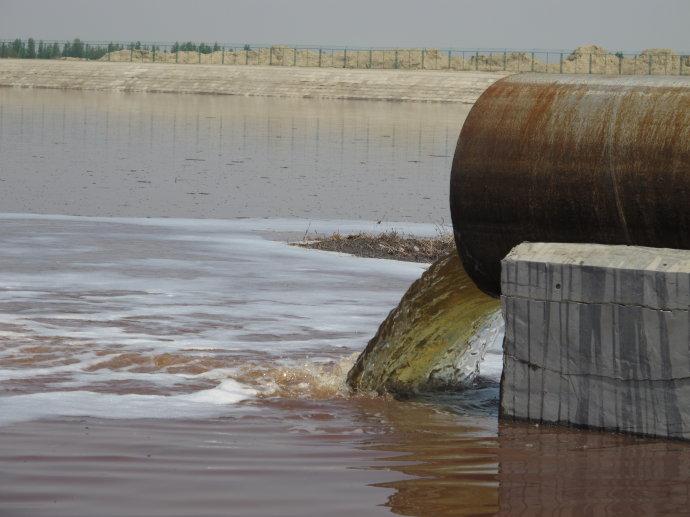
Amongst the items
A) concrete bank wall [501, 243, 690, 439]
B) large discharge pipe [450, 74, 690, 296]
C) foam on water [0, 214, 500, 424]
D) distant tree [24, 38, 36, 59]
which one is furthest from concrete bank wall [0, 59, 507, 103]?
concrete bank wall [501, 243, 690, 439]

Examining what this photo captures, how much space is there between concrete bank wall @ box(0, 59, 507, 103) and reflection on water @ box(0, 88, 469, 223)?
31.2 m

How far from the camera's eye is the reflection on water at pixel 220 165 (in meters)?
20.3

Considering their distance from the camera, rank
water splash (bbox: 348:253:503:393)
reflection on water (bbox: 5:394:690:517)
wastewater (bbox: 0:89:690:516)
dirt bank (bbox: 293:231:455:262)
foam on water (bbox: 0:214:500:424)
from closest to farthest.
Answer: reflection on water (bbox: 5:394:690:517), wastewater (bbox: 0:89:690:516), foam on water (bbox: 0:214:500:424), water splash (bbox: 348:253:503:393), dirt bank (bbox: 293:231:455:262)

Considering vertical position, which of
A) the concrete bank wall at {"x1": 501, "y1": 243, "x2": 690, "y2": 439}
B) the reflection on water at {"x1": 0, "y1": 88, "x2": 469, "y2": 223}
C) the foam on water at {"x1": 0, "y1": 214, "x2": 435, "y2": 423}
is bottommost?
the reflection on water at {"x1": 0, "y1": 88, "x2": 469, "y2": 223}

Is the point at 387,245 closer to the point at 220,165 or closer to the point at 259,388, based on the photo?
the point at 259,388

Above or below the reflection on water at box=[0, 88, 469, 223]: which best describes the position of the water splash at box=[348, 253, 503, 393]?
above

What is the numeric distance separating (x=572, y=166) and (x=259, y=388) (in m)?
2.25

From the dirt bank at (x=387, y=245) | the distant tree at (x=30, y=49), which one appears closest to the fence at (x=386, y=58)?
the distant tree at (x=30, y=49)

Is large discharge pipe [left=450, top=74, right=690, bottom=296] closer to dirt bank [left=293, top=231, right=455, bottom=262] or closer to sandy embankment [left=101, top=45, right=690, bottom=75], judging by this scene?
dirt bank [left=293, top=231, right=455, bottom=262]

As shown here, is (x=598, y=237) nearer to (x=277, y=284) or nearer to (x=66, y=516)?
(x=66, y=516)

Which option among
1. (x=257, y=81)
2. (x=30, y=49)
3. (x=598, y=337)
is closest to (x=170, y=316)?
(x=598, y=337)

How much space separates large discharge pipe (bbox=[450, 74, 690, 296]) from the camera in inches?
248

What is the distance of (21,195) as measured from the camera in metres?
20.7

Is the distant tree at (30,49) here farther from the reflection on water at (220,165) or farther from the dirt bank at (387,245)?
the dirt bank at (387,245)
